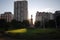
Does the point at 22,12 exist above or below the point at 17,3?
below

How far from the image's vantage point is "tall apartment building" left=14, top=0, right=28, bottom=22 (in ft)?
230

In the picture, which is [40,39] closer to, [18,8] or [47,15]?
[47,15]

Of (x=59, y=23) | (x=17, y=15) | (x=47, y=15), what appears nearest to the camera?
(x=59, y=23)

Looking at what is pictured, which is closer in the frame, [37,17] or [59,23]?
[59,23]

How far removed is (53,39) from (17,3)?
6371cm

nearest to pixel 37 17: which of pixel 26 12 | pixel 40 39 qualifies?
pixel 26 12

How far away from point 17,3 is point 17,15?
7360 mm

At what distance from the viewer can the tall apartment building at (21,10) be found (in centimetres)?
7005

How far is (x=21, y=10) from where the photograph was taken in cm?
7275

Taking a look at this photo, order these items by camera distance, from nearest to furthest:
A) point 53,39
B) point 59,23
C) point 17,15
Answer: point 53,39
point 59,23
point 17,15

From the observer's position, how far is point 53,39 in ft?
39.5

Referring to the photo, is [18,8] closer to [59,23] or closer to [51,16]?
[51,16]

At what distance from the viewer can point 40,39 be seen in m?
12.2

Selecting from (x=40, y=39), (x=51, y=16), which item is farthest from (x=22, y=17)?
(x=40, y=39)
